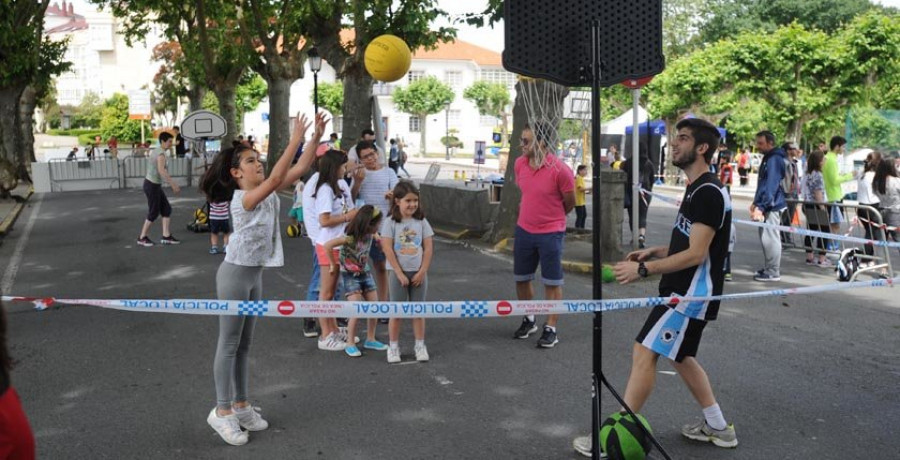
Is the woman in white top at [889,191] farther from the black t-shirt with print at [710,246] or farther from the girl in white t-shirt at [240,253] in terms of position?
the girl in white t-shirt at [240,253]

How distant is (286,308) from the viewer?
4.36 m

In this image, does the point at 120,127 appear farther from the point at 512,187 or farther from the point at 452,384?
the point at 452,384

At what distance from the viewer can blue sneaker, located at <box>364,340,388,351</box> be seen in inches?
277

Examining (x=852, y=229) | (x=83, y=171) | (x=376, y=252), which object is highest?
(x=83, y=171)

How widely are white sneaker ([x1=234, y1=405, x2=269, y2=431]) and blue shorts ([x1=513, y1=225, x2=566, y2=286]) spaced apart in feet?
9.23

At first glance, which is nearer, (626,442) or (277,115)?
(626,442)

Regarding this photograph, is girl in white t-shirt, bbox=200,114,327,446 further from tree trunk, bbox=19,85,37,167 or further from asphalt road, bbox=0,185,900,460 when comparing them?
tree trunk, bbox=19,85,37,167

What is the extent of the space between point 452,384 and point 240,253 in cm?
202

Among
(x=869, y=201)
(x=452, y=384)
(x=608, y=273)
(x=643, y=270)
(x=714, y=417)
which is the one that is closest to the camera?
(x=643, y=270)

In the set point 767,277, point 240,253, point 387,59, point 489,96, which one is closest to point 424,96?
point 489,96

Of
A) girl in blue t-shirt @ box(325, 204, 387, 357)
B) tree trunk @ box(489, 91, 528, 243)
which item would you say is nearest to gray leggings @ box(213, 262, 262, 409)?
girl in blue t-shirt @ box(325, 204, 387, 357)

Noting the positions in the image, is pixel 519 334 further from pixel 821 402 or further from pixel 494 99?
pixel 494 99

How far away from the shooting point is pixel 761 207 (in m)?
10.9

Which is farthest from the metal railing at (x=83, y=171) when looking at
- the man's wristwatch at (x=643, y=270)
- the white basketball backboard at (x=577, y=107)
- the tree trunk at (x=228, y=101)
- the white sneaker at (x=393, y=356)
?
the man's wristwatch at (x=643, y=270)
